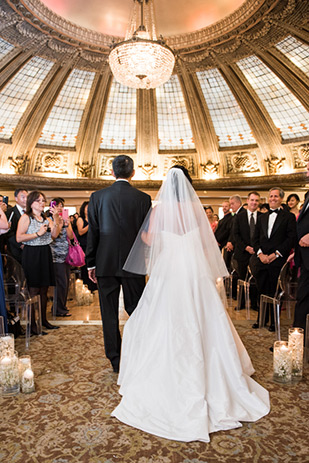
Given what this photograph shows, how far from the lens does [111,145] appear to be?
18.3 metres

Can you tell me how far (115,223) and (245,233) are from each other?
358cm

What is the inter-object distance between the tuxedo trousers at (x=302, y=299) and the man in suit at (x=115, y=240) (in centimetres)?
184

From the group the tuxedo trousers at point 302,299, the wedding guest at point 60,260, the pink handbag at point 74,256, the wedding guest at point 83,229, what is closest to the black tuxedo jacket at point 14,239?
the wedding guest at point 60,260

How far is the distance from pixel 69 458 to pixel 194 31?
Result: 47.4 feet

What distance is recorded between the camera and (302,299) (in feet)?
13.7

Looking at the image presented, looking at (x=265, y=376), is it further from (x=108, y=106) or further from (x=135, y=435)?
(x=108, y=106)

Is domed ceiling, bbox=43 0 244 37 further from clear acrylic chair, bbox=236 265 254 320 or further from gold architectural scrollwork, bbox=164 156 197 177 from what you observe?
clear acrylic chair, bbox=236 265 254 320

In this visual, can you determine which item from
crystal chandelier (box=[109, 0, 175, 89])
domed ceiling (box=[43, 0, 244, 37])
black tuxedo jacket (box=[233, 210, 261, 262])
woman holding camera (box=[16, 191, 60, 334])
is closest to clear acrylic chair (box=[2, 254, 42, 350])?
woman holding camera (box=[16, 191, 60, 334])

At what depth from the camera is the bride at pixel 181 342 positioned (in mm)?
2584

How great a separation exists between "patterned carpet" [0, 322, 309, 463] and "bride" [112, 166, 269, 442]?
0.36ft

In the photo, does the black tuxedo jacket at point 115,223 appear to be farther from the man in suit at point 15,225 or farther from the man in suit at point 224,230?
the man in suit at point 224,230

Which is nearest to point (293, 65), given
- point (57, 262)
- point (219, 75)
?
point (219, 75)

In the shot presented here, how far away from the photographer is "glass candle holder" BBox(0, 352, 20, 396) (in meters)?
3.10

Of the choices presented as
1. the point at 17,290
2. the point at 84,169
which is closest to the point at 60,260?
the point at 17,290
